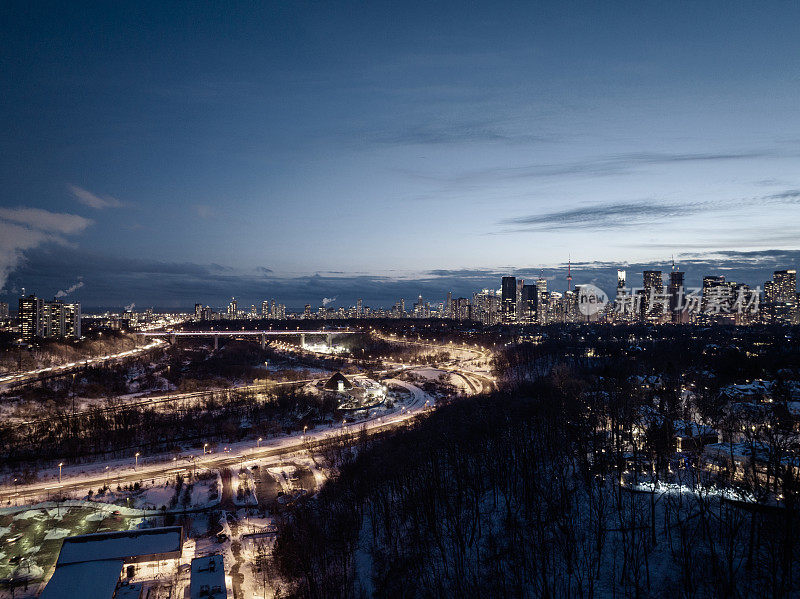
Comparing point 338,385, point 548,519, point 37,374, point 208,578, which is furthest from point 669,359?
point 37,374

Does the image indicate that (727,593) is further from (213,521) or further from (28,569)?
(28,569)

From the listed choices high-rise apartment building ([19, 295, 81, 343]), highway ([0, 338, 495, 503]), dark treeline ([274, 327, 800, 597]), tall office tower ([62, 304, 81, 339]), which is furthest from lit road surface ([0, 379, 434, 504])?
tall office tower ([62, 304, 81, 339])

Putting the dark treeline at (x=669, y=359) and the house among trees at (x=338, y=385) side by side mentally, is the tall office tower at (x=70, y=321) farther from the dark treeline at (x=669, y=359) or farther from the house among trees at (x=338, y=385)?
the dark treeline at (x=669, y=359)

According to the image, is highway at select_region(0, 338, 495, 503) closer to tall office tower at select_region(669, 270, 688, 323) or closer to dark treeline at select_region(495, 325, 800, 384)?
dark treeline at select_region(495, 325, 800, 384)

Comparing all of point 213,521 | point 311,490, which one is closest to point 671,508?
point 311,490

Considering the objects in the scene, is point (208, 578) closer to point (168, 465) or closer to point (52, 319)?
point (168, 465)
